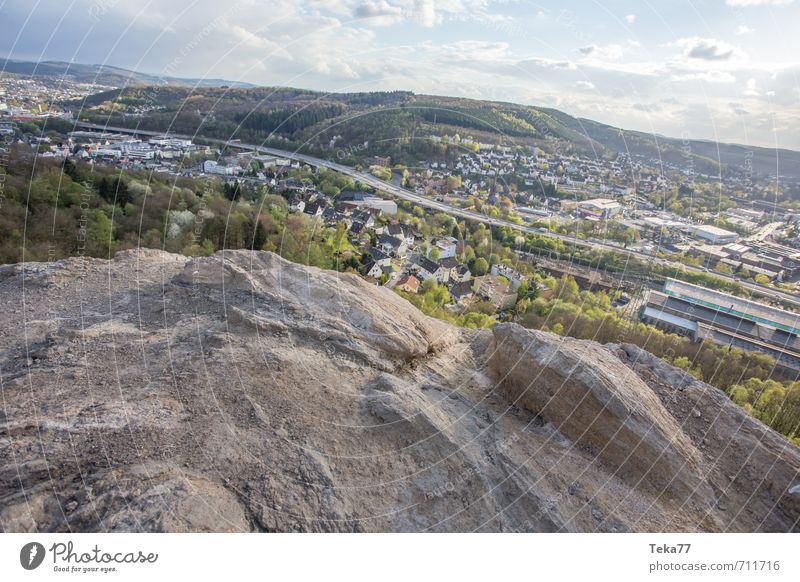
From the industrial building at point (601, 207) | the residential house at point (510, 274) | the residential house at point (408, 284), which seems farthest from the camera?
the residential house at point (510, 274)

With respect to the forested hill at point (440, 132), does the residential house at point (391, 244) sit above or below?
below

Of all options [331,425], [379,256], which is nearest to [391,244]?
[379,256]

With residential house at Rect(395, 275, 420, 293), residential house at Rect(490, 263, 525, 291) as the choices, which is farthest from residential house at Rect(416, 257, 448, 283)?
residential house at Rect(490, 263, 525, 291)

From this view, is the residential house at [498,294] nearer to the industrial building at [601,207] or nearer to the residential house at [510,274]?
the residential house at [510,274]

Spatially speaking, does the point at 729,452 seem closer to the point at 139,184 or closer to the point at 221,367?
the point at 221,367

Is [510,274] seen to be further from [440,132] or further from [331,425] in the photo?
[331,425]

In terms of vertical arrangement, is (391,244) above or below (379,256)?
above

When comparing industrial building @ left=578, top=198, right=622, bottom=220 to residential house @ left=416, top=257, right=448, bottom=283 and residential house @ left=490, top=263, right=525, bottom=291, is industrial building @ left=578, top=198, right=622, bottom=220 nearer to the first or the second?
residential house @ left=490, top=263, right=525, bottom=291

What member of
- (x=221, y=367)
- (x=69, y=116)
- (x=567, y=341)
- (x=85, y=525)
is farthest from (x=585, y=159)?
(x=69, y=116)

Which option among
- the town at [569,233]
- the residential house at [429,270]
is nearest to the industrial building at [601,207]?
the town at [569,233]
